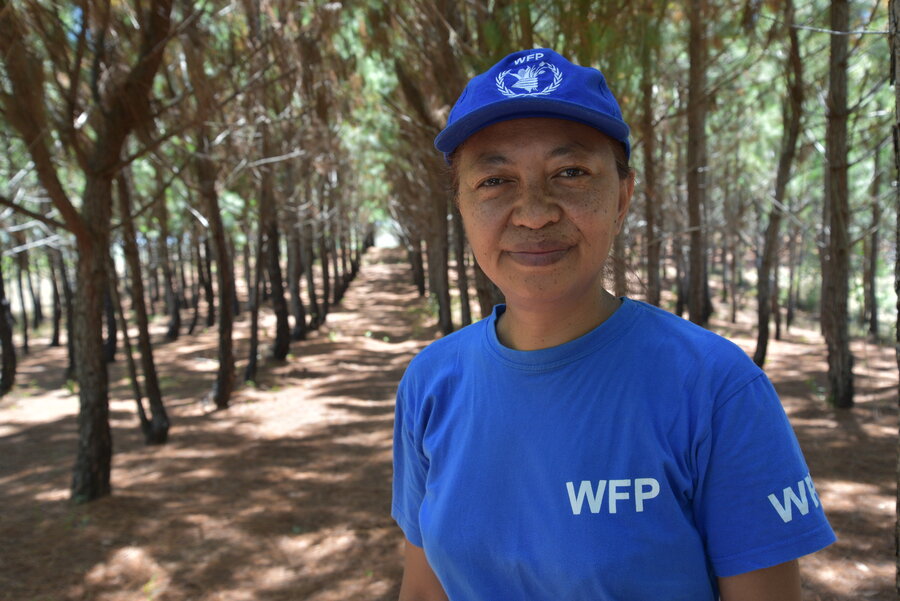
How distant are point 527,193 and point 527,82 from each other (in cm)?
20

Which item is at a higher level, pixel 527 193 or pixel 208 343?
pixel 527 193

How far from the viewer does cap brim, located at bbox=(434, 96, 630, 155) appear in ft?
4.11

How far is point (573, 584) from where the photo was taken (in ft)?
3.89

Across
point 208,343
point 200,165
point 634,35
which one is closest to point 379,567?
point 634,35

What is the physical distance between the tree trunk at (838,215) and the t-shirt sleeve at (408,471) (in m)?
8.60

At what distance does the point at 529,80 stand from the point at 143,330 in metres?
9.11

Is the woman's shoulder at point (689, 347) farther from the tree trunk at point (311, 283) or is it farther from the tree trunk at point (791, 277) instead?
the tree trunk at point (791, 277)

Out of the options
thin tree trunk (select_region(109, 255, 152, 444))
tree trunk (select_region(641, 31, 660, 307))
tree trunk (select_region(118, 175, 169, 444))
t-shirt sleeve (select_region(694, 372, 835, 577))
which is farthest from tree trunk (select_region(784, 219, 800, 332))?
t-shirt sleeve (select_region(694, 372, 835, 577))

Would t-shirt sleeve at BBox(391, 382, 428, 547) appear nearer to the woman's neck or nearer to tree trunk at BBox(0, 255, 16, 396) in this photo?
the woman's neck

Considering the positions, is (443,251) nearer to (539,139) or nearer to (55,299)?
(55,299)

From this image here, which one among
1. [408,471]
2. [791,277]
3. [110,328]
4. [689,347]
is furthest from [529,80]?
[791,277]

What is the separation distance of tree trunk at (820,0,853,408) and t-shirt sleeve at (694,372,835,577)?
8715 millimetres

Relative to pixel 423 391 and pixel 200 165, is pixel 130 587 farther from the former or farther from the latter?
pixel 200 165

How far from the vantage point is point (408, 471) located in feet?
5.20
